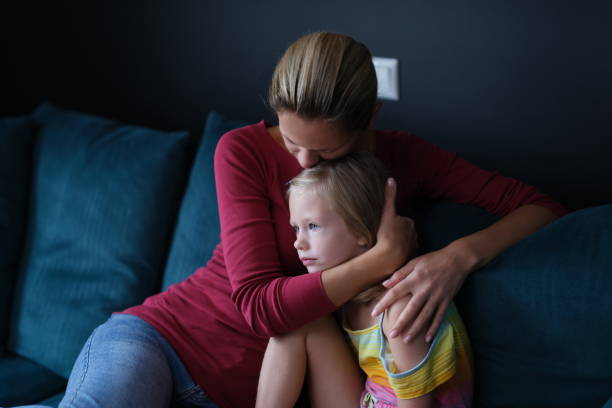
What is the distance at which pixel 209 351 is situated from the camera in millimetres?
1521

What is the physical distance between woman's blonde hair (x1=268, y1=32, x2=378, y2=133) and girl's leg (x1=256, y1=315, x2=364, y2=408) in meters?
0.43

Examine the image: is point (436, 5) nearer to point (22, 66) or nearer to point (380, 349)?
point (380, 349)

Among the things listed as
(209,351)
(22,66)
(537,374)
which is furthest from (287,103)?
(22,66)

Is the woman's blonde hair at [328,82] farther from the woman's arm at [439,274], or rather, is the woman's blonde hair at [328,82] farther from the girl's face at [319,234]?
the woman's arm at [439,274]

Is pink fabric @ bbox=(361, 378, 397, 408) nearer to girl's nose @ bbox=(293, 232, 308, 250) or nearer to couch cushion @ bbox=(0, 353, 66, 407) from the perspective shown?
girl's nose @ bbox=(293, 232, 308, 250)

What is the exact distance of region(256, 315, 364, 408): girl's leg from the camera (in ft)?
4.58

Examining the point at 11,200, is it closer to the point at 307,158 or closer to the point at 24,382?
the point at 24,382

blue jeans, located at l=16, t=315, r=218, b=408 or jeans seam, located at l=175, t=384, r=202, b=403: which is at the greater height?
blue jeans, located at l=16, t=315, r=218, b=408

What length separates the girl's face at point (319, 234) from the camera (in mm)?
1356

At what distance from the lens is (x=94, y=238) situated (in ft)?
6.59

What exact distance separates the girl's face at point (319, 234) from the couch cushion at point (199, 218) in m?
0.50

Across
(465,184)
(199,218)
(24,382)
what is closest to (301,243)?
(465,184)

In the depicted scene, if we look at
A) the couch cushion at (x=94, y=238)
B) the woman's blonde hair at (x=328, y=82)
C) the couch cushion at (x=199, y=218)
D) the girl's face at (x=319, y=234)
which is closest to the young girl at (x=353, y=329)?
the girl's face at (x=319, y=234)

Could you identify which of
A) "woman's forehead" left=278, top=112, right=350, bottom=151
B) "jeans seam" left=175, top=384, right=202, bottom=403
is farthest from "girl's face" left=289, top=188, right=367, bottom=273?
"jeans seam" left=175, top=384, right=202, bottom=403
